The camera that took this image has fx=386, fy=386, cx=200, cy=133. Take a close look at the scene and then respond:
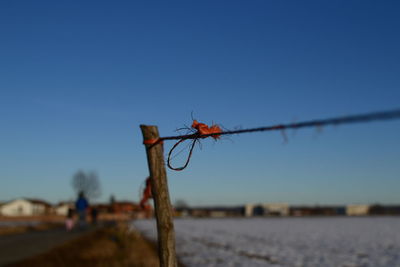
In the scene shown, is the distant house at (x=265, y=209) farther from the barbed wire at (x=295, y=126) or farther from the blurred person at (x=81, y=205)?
the barbed wire at (x=295, y=126)

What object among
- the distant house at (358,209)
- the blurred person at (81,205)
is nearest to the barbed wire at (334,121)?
the blurred person at (81,205)

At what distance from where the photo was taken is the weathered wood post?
2.53m

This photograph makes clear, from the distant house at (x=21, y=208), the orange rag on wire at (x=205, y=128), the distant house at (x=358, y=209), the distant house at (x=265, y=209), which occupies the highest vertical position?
the orange rag on wire at (x=205, y=128)

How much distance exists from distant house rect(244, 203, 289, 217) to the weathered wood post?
144m

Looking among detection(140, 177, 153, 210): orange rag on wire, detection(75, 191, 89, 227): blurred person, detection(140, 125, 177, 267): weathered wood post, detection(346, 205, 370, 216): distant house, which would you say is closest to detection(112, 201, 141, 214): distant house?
detection(140, 177, 153, 210): orange rag on wire

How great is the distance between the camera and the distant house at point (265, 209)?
144 meters

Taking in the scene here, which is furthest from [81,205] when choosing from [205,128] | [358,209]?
[358,209]

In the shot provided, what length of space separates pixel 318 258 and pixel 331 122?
1057cm

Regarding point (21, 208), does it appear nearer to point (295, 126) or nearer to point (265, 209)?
point (265, 209)

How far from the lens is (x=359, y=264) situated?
9.85 m

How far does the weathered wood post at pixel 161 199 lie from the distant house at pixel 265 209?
144m

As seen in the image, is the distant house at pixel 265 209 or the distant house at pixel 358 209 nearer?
the distant house at pixel 358 209

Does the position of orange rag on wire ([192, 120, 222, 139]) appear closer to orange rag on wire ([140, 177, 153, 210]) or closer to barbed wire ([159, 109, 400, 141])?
barbed wire ([159, 109, 400, 141])

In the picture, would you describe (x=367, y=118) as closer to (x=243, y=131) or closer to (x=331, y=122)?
(x=331, y=122)
